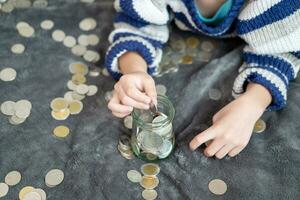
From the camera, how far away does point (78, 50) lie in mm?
1081

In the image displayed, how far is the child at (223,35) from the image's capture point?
2.87 feet

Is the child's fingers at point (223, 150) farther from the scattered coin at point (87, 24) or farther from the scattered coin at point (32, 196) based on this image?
the scattered coin at point (87, 24)

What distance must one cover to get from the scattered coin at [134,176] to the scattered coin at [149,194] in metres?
0.03

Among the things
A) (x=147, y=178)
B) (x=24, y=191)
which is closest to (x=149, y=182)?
(x=147, y=178)

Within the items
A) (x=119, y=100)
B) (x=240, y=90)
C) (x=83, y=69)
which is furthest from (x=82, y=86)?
(x=240, y=90)

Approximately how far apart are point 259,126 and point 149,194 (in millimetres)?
263

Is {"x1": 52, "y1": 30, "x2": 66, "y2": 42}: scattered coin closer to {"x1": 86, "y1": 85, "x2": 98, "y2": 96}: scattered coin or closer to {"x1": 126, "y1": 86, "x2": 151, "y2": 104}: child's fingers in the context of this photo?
{"x1": 86, "y1": 85, "x2": 98, "y2": 96}: scattered coin

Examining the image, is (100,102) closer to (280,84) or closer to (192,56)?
(192,56)

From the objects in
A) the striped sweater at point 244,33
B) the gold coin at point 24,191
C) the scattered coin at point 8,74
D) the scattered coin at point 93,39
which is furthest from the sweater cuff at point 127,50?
the gold coin at point 24,191

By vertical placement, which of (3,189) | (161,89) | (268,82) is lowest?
(3,189)

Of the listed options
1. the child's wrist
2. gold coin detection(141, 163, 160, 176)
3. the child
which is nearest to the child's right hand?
the child

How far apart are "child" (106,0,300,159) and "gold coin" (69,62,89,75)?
0.06 m

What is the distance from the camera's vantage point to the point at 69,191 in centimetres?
84

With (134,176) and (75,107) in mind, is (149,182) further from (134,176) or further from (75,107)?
(75,107)
